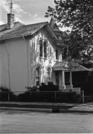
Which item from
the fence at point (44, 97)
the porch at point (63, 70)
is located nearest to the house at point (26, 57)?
the porch at point (63, 70)

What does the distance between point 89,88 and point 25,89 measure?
8166 mm

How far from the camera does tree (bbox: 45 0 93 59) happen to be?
22.6 metres

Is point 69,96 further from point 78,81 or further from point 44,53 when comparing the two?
point 78,81

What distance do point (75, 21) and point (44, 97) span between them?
7350 mm

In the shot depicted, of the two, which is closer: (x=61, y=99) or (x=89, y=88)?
(x=61, y=99)

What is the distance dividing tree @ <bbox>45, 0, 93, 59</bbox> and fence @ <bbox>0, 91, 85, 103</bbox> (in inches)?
160

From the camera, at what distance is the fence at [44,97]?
22.4 meters

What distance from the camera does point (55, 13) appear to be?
24031 millimetres

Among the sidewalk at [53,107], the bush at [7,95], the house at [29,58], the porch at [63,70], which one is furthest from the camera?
the porch at [63,70]

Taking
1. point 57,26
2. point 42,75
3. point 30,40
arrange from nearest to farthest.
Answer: point 57,26, point 30,40, point 42,75

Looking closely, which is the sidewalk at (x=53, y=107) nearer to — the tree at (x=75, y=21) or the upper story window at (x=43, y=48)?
the tree at (x=75, y=21)

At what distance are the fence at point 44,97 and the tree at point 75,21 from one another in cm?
405

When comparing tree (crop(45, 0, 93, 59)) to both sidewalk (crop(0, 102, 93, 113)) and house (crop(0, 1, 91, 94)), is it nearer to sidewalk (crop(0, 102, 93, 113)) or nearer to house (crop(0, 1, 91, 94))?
house (crop(0, 1, 91, 94))

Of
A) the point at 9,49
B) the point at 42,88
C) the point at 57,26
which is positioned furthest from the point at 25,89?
the point at 57,26
